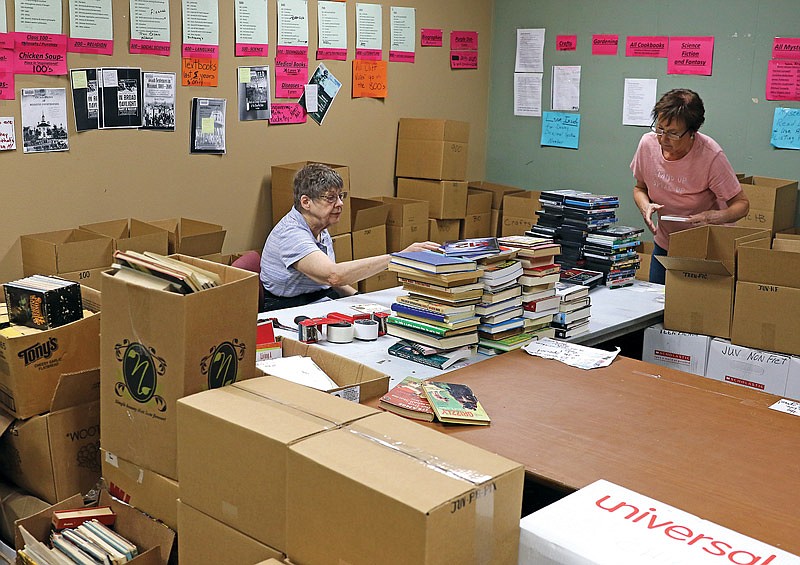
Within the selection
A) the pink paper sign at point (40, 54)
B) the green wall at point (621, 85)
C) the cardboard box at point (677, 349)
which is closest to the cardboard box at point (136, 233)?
the pink paper sign at point (40, 54)

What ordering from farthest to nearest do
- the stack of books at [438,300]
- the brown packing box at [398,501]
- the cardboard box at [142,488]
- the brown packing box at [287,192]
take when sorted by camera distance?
the brown packing box at [287,192]
the stack of books at [438,300]
the cardboard box at [142,488]
the brown packing box at [398,501]

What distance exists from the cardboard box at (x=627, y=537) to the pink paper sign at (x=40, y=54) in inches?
120

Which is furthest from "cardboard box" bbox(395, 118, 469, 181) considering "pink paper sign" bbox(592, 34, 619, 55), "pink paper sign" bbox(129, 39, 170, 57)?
"pink paper sign" bbox(129, 39, 170, 57)

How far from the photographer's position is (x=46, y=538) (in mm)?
2129

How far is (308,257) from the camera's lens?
A: 3504 mm

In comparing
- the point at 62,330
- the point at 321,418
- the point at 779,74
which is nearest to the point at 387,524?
the point at 321,418

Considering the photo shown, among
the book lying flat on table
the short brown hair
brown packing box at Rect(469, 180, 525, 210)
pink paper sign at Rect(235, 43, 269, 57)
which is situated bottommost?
the book lying flat on table

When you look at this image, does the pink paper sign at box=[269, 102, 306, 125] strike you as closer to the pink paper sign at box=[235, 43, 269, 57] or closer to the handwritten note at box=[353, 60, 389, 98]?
the pink paper sign at box=[235, 43, 269, 57]

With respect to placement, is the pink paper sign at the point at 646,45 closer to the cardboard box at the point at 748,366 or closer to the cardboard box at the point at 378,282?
the cardboard box at the point at 378,282

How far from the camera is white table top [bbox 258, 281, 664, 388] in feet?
8.85

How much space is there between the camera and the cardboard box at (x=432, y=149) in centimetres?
519

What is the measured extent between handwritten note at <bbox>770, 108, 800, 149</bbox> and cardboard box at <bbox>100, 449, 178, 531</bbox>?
398cm

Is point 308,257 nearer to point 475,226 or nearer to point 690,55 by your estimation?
point 475,226

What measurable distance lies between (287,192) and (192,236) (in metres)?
0.87
